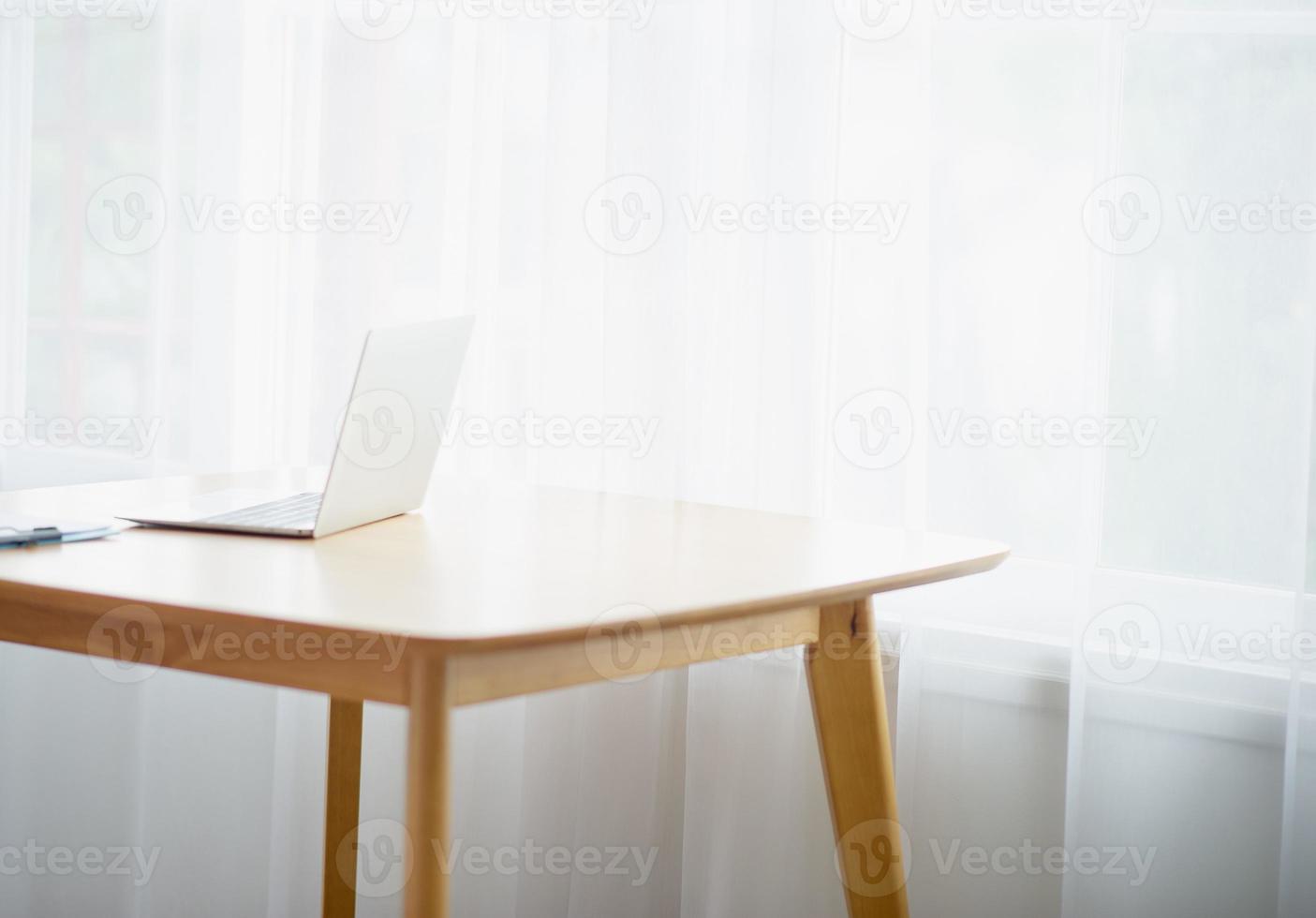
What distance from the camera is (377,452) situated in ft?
3.59

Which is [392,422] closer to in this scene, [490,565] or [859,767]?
[490,565]

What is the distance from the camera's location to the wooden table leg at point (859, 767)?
1.17 meters

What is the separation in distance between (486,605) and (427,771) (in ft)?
0.40

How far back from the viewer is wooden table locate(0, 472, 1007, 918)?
2.53 ft

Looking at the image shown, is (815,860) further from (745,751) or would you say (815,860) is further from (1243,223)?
(1243,223)

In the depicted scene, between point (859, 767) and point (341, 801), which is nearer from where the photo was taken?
point (859, 767)

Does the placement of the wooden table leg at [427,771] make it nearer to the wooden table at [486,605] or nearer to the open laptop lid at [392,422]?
the wooden table at [486,605]

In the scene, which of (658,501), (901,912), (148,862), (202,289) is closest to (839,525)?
(658,501)

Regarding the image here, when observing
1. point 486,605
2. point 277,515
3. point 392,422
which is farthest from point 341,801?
point 486,605

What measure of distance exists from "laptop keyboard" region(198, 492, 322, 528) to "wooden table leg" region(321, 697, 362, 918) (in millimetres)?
349

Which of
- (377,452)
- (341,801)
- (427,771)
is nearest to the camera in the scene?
(427,771)

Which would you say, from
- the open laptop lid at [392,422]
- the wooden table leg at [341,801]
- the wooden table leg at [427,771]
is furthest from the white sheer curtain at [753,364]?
the wooden table leg at [427,771]

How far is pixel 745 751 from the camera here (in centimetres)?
158

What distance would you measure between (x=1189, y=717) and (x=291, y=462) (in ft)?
4.02
